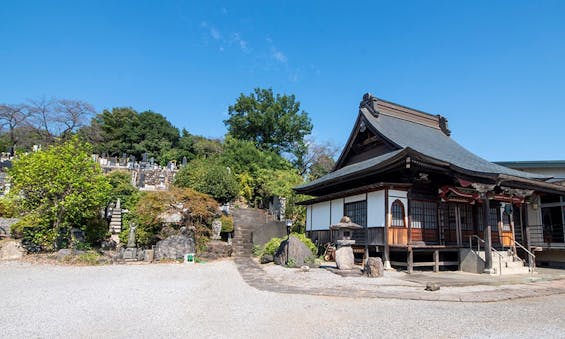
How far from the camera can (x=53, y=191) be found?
13.0 m

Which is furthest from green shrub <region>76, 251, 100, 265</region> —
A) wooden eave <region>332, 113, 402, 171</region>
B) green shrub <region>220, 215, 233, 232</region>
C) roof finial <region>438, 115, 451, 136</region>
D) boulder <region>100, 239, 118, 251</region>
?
roof finial <region>438, 115, 451, 136</region>

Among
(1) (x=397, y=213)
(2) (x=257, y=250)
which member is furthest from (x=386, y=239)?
(2) (x=257, y=250)

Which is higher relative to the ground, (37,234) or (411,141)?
(411,141)

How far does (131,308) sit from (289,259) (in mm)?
7191

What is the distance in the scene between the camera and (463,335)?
170 inches

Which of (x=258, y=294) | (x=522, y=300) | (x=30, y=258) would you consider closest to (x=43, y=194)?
(x=30, y=258)

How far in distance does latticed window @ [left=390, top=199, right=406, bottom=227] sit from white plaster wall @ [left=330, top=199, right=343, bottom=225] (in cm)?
323

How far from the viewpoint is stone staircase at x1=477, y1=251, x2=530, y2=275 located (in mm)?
11110

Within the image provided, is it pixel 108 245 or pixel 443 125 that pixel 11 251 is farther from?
pixel 443 125

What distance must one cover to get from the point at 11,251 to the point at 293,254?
1098 centimetres

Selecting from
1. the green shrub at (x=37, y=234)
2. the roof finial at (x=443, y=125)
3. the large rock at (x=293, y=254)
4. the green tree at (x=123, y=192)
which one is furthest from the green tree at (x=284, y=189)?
the green shrub at (x=37, y=234)

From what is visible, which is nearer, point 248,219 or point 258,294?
point 258,294

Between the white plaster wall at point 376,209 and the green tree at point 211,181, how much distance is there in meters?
11.2

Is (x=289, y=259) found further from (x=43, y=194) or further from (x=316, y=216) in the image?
(x=43, y=194)
